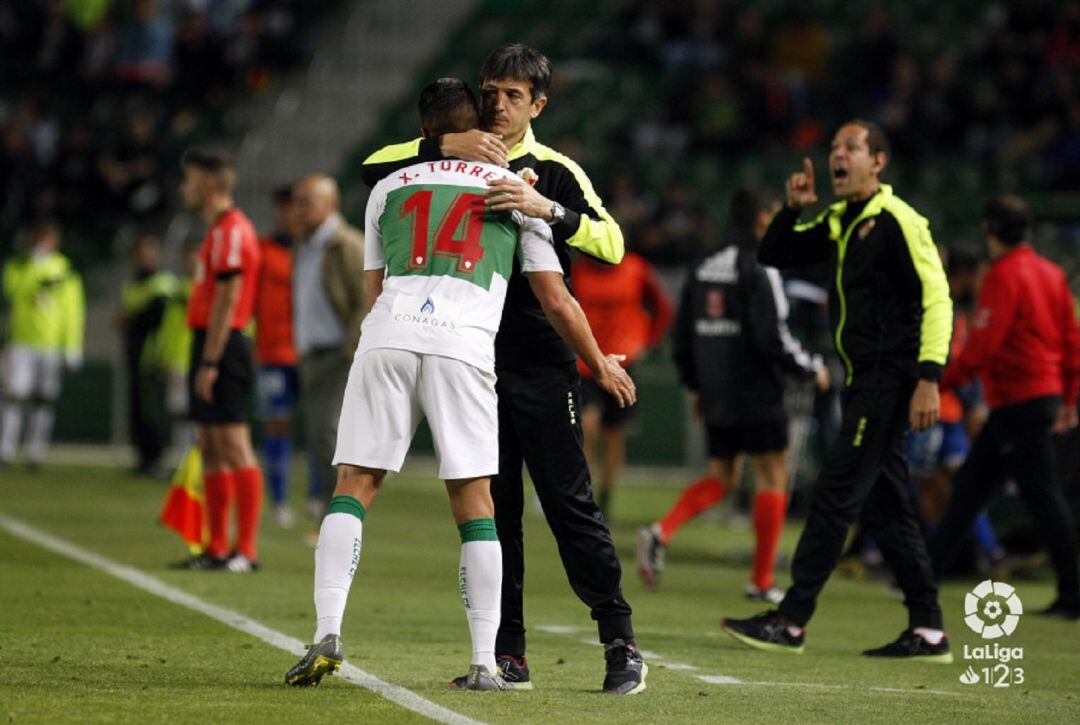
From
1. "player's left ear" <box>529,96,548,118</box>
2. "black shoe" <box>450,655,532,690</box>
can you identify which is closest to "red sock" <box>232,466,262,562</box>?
"black shoe" <box>450,655,532,690</box>

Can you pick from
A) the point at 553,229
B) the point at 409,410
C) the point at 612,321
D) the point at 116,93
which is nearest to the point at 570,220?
the point at 553,229

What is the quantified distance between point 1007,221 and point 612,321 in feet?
20.5

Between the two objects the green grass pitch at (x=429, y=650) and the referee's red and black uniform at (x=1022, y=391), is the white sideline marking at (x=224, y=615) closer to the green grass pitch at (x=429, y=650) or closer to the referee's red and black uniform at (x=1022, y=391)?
the green grass pitch at (x=429, y=650)

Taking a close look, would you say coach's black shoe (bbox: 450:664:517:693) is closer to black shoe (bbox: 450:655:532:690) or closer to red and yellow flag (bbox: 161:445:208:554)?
black shoe (bbox: 450:655:532:690)

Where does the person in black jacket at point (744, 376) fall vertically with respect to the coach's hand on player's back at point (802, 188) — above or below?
below

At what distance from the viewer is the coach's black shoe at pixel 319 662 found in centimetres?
636

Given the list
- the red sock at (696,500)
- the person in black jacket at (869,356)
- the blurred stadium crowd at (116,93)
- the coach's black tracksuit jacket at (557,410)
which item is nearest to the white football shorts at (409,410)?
the coach's black tracksuit jacket at (557,410)

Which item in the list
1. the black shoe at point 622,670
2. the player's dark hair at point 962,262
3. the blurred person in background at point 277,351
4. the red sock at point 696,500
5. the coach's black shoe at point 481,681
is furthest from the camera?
the blurred person in background at point 277,351

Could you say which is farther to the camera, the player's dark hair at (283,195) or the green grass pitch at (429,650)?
the player's dark hair at (283,195)

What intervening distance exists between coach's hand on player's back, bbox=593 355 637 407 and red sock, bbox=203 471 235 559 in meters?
4.80

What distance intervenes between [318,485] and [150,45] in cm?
1360

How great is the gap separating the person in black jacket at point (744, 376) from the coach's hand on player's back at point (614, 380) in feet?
14.4

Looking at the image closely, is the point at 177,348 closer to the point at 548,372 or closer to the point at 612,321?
the point at 612,321

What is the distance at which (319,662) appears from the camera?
21.0 ft
